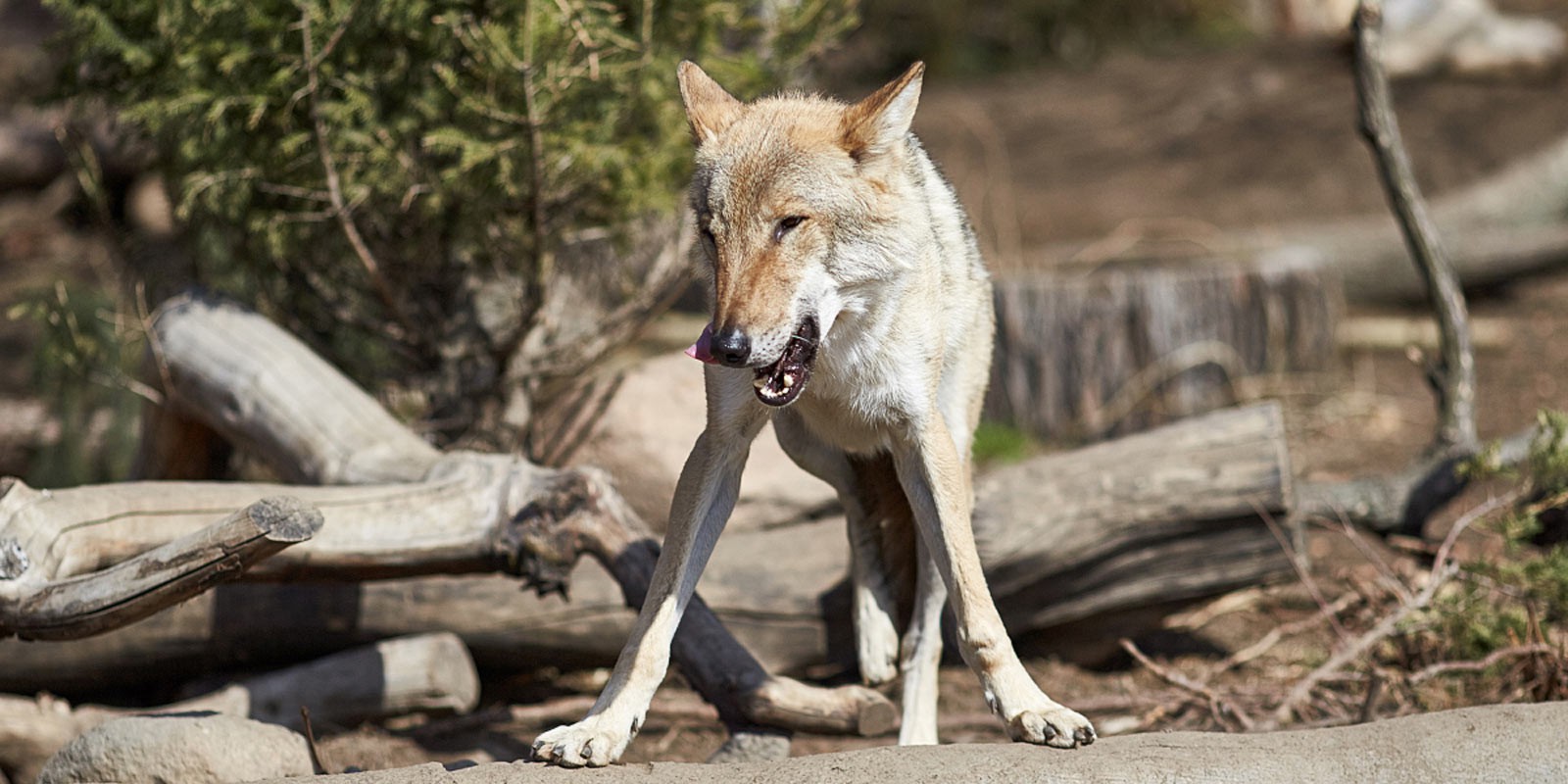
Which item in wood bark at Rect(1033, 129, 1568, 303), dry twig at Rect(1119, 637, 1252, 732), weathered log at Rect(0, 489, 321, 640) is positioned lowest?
dry twig at Rect(1119, 637, 1252, 732)

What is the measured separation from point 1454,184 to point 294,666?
407 inches

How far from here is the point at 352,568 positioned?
15.8ft

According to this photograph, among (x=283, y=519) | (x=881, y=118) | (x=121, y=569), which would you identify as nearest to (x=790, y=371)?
(x=881, y=118)

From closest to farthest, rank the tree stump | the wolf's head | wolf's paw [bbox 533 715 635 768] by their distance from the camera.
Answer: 1. the wolf's head
2. wolf's paw [bbox 533 715 635 768]
3. the tree stump

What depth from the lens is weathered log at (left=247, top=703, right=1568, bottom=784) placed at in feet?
11.5

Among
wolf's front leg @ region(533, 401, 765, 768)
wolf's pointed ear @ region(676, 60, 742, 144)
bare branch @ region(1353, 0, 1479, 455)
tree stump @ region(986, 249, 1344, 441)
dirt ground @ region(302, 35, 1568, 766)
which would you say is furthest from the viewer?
tree stump @ region(986, 249, 1344, 441)

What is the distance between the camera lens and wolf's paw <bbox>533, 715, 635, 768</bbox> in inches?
143

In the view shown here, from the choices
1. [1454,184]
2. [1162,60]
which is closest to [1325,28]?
[1162,60]

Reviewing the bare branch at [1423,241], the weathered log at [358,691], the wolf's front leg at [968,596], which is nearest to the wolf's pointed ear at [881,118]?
the wolf's front leg at [968,596]

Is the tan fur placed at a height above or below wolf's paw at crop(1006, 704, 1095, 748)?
above

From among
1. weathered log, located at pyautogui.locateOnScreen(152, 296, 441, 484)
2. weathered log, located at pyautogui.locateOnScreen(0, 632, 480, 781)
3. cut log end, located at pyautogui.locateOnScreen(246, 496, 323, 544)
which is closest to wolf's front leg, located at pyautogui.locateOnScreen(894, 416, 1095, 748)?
cut log end, located at pyautogui.locateOnScreen(246, 496, 323, 544)

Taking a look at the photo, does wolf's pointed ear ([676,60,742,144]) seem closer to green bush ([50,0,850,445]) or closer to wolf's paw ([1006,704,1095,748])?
green bush ([50,0,850,445])

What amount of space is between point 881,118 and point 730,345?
2.71 ft

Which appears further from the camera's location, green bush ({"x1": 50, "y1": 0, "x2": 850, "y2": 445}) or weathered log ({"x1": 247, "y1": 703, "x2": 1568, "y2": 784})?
green bush ({"x1": 50, "y1": 0, "x2": 850, "y2": 445})
